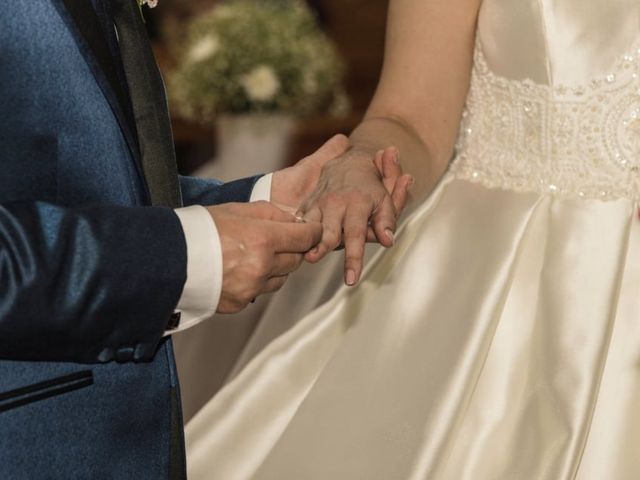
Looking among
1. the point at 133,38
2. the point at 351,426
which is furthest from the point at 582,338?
the point at 133,38

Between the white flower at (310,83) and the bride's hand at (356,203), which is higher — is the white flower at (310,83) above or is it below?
below

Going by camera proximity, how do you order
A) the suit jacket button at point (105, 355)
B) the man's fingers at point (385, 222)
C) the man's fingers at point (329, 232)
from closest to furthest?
the suit jacket button at point (105, 355) < the man's fingers at point (329, 232) < the man's fingers at point (385, 222)

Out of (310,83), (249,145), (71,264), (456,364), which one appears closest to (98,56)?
(71,264)

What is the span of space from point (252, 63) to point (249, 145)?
49 centimetres

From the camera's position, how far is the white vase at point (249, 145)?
12.7ft

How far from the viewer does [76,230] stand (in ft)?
4.21

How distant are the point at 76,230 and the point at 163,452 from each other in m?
0.40

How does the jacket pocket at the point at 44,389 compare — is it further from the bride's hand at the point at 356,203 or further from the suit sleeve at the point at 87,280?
the bride's hand at the point at 356,203

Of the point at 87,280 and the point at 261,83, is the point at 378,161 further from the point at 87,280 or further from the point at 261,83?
the point at 261,83

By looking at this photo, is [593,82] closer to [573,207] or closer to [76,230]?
[573,207]

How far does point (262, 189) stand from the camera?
1817 millimetres

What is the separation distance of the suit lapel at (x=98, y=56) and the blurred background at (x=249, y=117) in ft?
2.53

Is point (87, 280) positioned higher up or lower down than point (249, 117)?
higher up

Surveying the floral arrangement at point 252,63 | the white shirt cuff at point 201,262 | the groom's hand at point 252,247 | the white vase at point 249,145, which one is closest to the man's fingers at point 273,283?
the groom's hand at point 252,247
